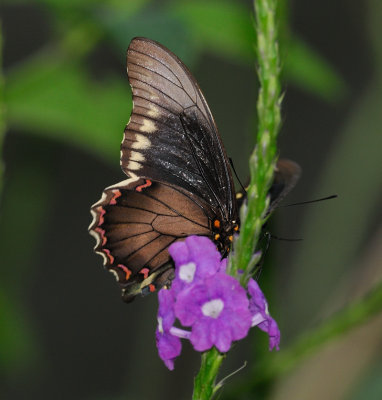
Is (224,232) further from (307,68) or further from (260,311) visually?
(307,68)

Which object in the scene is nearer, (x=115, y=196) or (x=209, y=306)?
(x=209, y=306)

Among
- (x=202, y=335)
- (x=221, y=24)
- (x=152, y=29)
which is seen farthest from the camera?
(x=221, y=24)

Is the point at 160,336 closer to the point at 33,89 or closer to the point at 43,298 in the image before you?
the point at 33,89

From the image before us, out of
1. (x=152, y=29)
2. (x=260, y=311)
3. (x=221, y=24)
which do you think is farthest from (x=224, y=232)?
(x=221, y=24)

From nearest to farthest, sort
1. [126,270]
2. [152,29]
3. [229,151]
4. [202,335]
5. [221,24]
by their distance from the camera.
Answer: [202,335], [126,270], [152,29], [221,24], [229,151]

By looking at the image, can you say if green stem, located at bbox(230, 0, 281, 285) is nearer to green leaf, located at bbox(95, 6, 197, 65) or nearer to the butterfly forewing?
the butterfly forewing

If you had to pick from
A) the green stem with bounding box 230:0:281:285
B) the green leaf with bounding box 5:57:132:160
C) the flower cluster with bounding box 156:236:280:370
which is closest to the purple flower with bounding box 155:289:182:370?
the flower cluster with bounding box 156:236:280:370

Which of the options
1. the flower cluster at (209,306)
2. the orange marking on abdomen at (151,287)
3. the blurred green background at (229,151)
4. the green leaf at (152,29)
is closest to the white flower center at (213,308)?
the flower cluster at (209,306)
